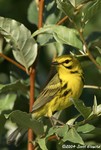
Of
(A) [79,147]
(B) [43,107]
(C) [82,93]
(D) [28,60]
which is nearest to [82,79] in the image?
(C) [82,93]

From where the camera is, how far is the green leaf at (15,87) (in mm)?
3361

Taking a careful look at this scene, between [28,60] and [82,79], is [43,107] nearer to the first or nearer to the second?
[82,79]

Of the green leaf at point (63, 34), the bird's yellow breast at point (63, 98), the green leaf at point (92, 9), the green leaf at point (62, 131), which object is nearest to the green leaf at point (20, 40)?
the green leaf at point (63, 34)

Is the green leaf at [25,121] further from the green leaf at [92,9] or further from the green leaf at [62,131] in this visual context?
the green leaf at [92,9]

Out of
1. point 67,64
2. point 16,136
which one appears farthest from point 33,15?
point 16,136

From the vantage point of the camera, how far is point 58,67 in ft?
13.3

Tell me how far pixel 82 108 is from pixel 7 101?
0.97 metres

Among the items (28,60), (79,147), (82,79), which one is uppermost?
(28,60)

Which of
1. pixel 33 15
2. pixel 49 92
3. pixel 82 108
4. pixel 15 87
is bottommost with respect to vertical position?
pixel 49 92

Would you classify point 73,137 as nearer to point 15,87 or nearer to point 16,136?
point 15,87

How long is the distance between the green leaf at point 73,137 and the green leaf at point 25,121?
0.76 feet

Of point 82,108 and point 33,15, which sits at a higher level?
point 33,15

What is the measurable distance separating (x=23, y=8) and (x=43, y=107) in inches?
62.9

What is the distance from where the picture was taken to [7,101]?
12.1 ft
